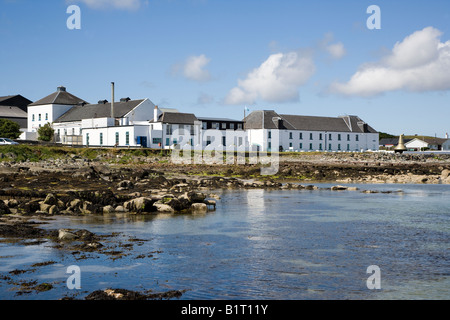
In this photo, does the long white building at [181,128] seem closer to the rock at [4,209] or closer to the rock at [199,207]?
the rock at [199,207]

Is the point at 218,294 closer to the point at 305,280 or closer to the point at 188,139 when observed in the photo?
the point at 305,280

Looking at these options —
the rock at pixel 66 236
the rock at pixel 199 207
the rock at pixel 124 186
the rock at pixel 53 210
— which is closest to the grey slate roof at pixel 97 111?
the rock at pixel 124 186

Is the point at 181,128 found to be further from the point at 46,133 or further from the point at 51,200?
the point at 51,200

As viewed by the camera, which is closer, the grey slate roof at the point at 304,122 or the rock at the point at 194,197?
the rock at the point at 194,197

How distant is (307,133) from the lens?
96.3 meters

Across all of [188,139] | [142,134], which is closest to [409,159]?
[188,139]

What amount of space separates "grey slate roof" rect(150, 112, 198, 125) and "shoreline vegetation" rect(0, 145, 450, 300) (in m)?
10.1

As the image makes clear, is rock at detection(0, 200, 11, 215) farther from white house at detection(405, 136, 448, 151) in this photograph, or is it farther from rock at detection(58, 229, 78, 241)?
white house at detection(405, 136, 448, 151)

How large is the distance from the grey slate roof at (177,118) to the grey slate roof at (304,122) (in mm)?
16567

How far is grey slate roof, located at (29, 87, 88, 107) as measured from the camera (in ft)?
309

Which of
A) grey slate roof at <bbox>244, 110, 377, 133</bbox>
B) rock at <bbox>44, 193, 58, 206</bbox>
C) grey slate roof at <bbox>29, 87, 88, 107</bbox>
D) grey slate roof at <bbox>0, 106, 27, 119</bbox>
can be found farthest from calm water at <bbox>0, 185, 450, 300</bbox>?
grey slate roof at <bbox>0, 106, 27, 119</bbox>

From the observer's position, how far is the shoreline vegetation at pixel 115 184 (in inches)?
635
